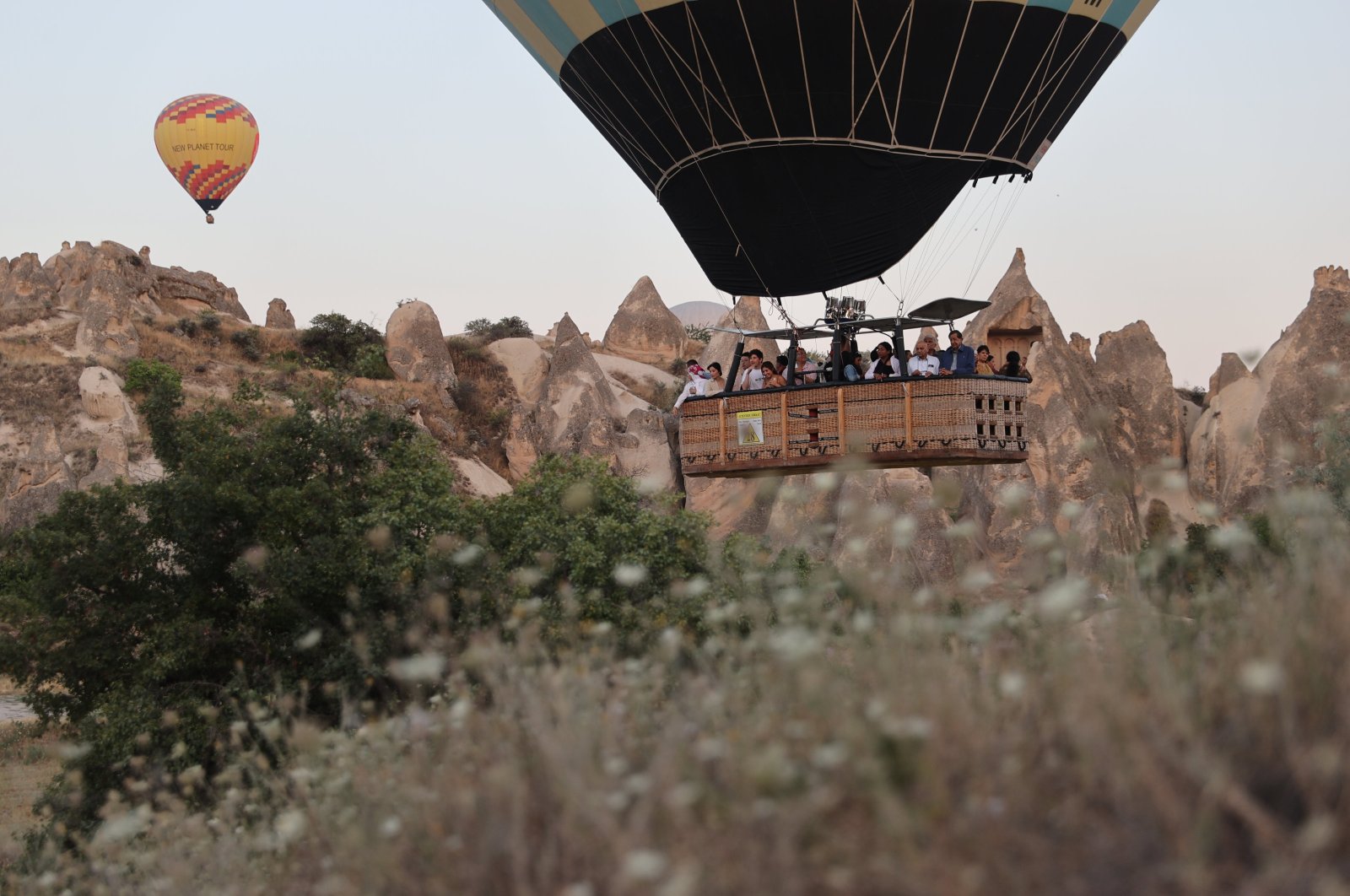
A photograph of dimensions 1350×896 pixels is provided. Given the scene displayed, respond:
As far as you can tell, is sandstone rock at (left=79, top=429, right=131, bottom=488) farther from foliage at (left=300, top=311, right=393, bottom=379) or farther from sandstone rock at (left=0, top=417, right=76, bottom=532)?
foliage at (left=300, top=311, right=393, bottom=379)

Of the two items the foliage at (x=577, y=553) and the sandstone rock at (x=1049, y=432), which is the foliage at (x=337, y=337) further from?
the foliage at (x=577, y=553)

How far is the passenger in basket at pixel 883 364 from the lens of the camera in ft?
45.5

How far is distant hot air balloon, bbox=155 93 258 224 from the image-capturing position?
135ft

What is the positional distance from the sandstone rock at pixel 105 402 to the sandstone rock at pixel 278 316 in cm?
1808

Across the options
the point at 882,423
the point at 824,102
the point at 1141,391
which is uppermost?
the point at 824,102

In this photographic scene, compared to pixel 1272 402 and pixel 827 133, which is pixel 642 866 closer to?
pixel 827 133

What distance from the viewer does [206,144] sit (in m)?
41.0

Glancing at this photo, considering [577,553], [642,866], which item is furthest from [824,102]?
[642,866]

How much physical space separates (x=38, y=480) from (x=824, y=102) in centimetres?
2644

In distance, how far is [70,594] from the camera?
43.2 ft

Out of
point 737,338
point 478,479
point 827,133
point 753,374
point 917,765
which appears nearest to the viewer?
point 917,765

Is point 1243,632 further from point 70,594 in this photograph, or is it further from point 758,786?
point 70,594

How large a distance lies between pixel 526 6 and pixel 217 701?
8.97 meters

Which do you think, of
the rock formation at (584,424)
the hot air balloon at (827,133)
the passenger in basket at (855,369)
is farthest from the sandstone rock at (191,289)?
the passenger in basket at (855,369)
